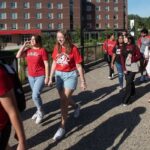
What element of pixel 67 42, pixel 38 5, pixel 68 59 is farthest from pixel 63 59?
pixel 38 5

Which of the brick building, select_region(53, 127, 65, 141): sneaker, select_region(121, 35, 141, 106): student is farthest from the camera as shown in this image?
the brick building

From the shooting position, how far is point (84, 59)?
1938 cm

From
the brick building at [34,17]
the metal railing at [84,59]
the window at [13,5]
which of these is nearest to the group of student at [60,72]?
the metal railing at [84,59]

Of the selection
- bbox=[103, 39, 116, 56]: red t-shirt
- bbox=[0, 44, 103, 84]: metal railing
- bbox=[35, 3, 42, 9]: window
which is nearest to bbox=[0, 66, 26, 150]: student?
bbox=[0, 44, 103, 84]: metal railing

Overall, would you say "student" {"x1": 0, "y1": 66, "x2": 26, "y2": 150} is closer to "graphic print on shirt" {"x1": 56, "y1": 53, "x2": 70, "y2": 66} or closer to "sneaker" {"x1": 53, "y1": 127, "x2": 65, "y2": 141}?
"sneaker" {"x1": 53, "y1": 127, "x2": 65, "y2": 141}

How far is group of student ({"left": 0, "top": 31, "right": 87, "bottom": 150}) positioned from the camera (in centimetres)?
366

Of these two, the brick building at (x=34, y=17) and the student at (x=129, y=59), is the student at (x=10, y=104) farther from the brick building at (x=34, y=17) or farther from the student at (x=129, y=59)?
the brick building at (x=34, y=17)

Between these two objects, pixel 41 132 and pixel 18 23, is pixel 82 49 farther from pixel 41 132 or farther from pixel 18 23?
pixel 18 23

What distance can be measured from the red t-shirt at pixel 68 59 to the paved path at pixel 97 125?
3.66 ft

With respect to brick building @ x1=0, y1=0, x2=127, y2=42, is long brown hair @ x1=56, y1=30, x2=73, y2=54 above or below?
below

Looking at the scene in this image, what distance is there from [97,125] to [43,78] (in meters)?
1.39

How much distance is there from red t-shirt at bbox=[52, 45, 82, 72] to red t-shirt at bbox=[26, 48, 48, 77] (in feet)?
2.88

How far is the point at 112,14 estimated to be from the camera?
12769 cm

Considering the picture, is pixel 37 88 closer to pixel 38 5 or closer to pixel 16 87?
pixel 16 87
